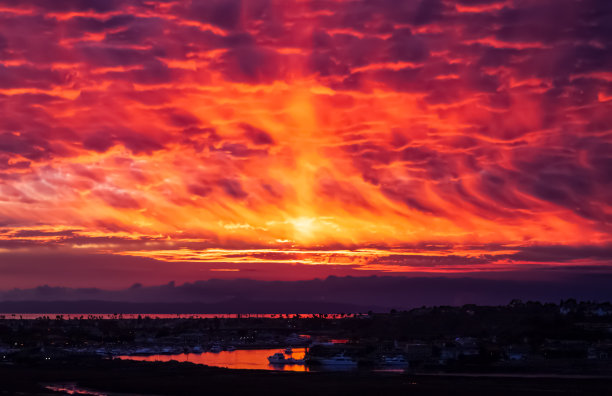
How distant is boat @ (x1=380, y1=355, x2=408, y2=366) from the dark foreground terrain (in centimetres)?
2248

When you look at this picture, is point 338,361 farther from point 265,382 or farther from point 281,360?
point 265,382

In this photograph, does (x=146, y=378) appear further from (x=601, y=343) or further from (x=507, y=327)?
(x=507, y=327)

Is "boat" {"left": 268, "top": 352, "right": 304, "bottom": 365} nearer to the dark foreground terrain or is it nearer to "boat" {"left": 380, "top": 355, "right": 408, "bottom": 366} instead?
"boat" {"left": 380, "top": 355, "right": 408, "bottom": 366}

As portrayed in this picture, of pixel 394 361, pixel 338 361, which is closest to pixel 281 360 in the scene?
pixel 338 361

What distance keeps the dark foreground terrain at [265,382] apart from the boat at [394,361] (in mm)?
22475

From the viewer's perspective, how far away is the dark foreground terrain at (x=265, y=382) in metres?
72.2

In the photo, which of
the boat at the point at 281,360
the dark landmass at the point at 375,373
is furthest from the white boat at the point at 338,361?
the boat at the point at 281,360

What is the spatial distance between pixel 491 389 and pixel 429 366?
1452 inches

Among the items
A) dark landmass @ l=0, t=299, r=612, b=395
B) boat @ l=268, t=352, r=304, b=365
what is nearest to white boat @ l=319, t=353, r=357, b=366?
dark landmass @ l=0, t=299, r=612, b=395

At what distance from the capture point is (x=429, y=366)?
362ft

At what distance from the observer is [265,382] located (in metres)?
81.6

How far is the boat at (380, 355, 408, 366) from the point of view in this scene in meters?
116

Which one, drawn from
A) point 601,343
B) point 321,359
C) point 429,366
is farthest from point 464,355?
point 601,343

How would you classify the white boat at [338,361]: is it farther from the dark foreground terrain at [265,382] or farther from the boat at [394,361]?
the dark foreground terrain at [265,382]
